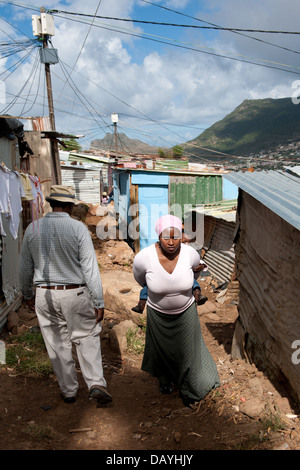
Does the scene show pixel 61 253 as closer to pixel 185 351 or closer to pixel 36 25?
pixel 185 351

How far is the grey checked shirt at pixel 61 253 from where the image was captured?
3.21 m

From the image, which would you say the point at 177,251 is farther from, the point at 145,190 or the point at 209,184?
the point at 209,184

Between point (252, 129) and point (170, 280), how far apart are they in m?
96.1

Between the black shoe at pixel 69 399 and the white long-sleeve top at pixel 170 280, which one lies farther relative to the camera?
the black shoe at pixel 69 399

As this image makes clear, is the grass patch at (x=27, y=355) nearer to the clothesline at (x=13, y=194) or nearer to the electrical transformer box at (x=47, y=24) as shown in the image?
the clothesline at (x=13, y=194)

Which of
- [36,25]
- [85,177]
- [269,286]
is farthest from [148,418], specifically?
[85,177]

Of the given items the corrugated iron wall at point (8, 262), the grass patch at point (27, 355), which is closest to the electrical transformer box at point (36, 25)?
the corrugated iron wall at point (8, 262)

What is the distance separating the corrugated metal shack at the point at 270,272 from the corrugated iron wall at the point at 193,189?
965 cm

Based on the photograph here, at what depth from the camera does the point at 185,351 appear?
336cm

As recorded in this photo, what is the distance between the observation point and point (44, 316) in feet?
10.8

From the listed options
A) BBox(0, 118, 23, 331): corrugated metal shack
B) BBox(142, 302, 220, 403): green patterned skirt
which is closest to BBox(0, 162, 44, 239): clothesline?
BBox(0, 118, 23, 331): corrugated metal shack

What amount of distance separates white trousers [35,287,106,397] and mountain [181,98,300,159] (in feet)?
192
